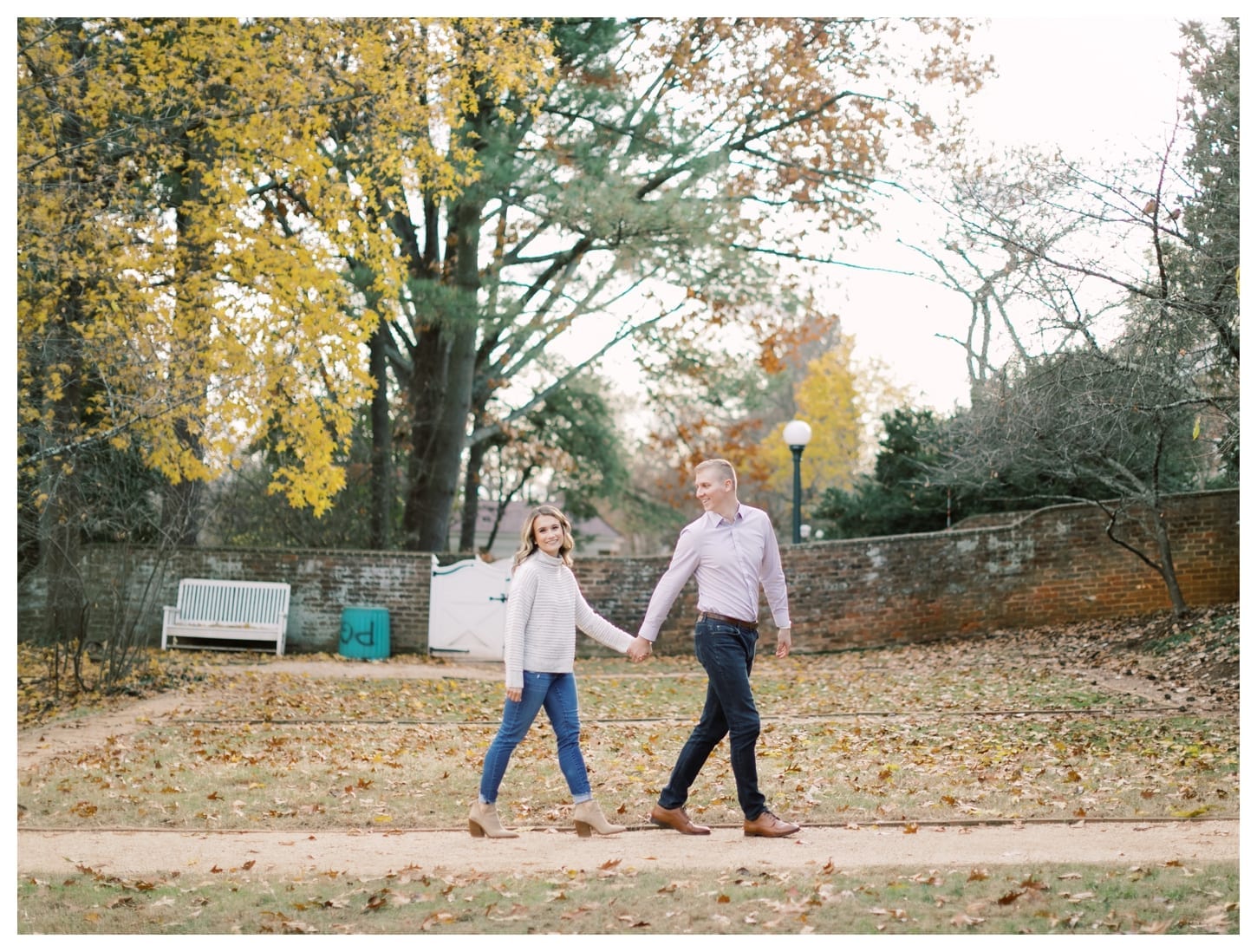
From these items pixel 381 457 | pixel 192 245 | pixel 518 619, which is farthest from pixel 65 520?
pixel 381 457

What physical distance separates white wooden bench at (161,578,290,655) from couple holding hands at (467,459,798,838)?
13.8 m

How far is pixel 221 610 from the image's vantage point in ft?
65.4

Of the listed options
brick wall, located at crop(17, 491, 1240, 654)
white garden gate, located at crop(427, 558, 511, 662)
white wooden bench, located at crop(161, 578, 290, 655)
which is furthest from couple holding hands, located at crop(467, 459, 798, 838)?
white wooden bench, located at crop(161, 578, 290, 655)

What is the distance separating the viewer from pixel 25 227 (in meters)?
11.5

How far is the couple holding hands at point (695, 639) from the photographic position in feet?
21.4

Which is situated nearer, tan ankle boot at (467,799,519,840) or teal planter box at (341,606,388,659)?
tan ankle boot at (467,799,519,840)

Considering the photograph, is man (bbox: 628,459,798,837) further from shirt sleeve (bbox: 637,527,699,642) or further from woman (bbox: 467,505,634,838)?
woman (bbox: 467,505,634,838)

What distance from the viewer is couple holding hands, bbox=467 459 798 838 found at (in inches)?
257

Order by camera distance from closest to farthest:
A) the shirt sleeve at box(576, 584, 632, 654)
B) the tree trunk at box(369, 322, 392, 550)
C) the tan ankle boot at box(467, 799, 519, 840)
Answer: the tan ankle boot at box(467, 799, 519, 840), the shirt sleeve at box(576, 584, 632, 654), the tree trunk at box(369, 322, 392, 550)

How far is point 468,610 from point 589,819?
1313cm

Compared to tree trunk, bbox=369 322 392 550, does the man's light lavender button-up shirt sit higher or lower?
lower

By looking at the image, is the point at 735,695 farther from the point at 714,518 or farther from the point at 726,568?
the point at 714,518

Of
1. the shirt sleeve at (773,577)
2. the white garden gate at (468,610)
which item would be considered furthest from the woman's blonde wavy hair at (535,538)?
the white garden gate at (468,610)
